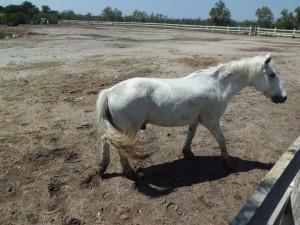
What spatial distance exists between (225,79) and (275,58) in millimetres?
10330

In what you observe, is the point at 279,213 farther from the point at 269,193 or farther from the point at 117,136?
the point at 117,136

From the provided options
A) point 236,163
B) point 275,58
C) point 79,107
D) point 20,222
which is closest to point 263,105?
point 236,163

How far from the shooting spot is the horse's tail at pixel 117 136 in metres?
4.16

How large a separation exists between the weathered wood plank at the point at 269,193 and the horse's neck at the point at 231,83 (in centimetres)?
236

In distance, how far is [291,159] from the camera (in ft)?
7.72

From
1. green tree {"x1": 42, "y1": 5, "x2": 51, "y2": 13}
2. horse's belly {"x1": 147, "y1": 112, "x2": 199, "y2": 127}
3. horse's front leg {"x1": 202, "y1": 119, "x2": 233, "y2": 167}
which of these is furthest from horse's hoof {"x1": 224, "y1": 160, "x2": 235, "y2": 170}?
green tree {"x1": 42, "y1": 5, "x2": 51, "y2": 13}

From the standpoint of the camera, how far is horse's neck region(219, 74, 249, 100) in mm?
4930

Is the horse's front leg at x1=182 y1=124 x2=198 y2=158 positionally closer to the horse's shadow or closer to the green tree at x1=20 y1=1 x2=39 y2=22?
the horse's shadow

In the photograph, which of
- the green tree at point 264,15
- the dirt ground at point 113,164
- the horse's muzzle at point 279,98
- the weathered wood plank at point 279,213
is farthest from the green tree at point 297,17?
the weathered wood plank at point 279,213

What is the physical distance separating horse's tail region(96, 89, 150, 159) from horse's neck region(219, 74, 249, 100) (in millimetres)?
1599

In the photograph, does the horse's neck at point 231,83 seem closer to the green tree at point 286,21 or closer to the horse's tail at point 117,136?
the horse's tail at point 117,136

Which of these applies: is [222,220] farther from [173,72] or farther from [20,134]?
[173,72]

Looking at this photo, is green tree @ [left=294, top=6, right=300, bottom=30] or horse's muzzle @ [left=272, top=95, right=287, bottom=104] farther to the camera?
green tree @ [left=294, top=6, right=300, bottom=30]

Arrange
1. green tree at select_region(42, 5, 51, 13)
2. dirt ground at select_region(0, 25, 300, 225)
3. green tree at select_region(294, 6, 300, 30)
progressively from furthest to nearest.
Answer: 1. green tree at select_region(42, 5, 51, 13)
2. green tree at select_region(294, 6, 300, 30)
3. dirt ground at select_region(0, 25, 300, 225)
